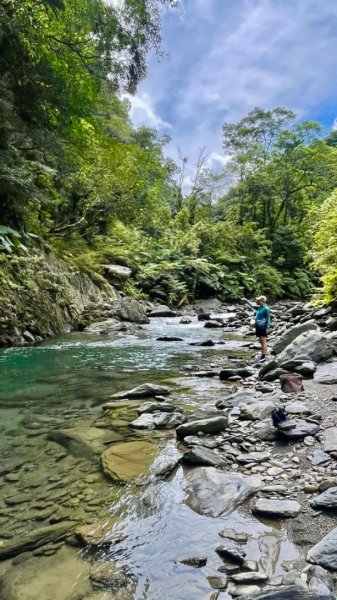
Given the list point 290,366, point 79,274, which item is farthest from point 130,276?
point 290,366

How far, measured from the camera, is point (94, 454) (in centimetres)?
355

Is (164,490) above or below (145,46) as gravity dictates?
below

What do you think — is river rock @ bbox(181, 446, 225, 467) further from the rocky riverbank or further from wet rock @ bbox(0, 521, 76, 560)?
wet rock @ bbox(0, 521, 76, 560)

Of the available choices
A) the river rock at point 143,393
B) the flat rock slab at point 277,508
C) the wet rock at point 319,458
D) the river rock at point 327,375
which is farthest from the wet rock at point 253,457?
the river rock at point 327,375

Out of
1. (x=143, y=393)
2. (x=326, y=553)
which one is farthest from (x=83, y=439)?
(x=326, y=553)

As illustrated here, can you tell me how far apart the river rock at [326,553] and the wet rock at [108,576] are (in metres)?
1.01

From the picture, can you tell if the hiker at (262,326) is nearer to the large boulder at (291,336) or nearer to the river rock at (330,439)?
the large boulder at (291,336)

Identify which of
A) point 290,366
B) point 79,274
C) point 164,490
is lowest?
point 164,490

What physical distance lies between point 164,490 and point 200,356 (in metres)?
6.03

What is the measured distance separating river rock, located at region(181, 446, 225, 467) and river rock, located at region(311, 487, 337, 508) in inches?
36.6

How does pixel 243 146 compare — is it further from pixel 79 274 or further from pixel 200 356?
pixel 200 356

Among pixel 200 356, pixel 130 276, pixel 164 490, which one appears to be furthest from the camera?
pixel 130 276

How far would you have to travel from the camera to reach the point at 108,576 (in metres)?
1.97

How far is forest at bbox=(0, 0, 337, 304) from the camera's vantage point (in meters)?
9.85
